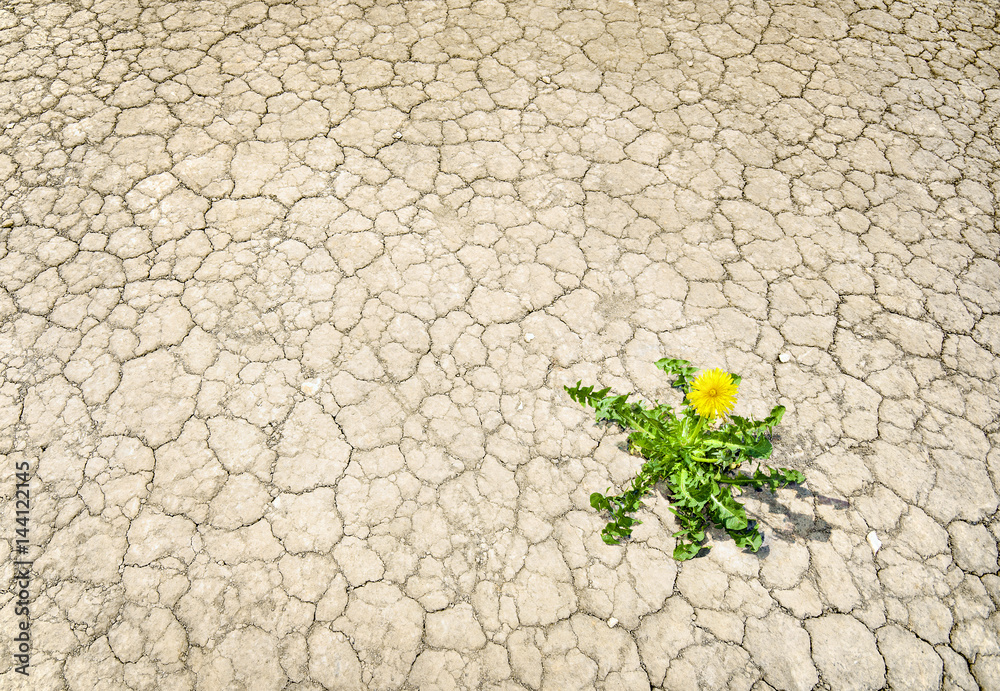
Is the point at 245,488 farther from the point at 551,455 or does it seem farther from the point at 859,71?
the point at 859,71

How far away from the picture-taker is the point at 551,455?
2.97m

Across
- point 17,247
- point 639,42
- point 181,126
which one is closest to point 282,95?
point 181,126

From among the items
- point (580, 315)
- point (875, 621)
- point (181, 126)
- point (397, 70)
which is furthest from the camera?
point (397, 70)

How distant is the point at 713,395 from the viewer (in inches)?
108

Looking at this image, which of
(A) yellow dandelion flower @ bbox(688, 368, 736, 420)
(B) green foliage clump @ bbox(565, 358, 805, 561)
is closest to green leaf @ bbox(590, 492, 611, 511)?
(B) green foliage clump @ bbox(565, 358, 805, 561)

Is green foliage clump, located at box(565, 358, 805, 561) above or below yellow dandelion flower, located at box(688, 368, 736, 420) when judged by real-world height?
below

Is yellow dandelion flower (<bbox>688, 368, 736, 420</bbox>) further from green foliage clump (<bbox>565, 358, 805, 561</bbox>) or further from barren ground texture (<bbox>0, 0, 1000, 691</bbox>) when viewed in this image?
barren ground texture (<bbox>0, 0, 1000, 691</bbox>)

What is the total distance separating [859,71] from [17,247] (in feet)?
17.1

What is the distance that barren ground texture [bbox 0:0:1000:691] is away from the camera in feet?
8.47

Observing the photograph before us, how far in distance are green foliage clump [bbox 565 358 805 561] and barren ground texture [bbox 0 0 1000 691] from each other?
9cm

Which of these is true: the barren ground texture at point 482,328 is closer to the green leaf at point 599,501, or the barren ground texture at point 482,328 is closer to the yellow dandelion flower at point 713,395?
the green leaf at point 599,501

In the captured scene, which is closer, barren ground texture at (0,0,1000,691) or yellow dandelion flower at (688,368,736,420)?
barren ground texture at (0,0,1000,691)

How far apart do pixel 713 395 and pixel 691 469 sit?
332 millimetres

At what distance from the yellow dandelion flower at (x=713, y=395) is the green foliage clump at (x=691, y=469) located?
45 millimetres
